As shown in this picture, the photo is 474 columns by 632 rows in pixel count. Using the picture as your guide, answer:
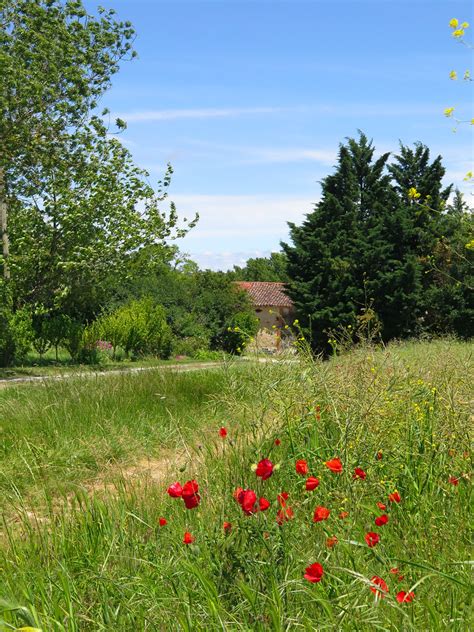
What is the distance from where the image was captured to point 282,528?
279 centimetres

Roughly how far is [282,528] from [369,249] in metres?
27.4

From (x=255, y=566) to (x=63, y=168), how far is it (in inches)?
589

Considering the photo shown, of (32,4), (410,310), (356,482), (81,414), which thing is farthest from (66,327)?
(356,482)

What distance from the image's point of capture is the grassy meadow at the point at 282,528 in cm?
251

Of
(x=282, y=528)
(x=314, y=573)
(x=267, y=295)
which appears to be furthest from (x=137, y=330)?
(x=267, y=295)

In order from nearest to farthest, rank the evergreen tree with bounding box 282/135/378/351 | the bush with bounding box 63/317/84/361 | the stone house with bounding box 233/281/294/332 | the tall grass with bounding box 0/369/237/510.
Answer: the tall grass with bounding box 0/369/237/510 < the bush with bounding box 63/317/84/361 < the evergreen tree with bounding box 282/135/378/351 < the stone house with bounding box 233/281/294/332

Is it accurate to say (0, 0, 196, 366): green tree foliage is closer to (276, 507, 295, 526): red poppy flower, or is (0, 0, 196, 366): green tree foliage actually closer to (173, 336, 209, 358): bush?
(173, 336, 209, 358): bush

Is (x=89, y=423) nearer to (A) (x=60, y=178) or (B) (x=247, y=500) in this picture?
(B) (x=247, y=500)

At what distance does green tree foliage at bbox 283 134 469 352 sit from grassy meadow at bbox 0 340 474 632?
22.8 metres

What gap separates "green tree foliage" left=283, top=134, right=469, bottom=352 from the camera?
28.6m

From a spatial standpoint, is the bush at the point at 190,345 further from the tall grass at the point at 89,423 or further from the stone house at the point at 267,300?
the stone house at the point at 267,300

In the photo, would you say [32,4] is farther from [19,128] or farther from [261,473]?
[261,473]

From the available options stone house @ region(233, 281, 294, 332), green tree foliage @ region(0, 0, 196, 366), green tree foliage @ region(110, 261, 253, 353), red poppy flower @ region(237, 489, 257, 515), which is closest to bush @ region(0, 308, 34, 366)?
green tree foliage @ region(0, 0, 196, 366)

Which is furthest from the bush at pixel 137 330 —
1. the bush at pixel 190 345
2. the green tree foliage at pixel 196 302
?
the green tree foliage at pixel 196 302
